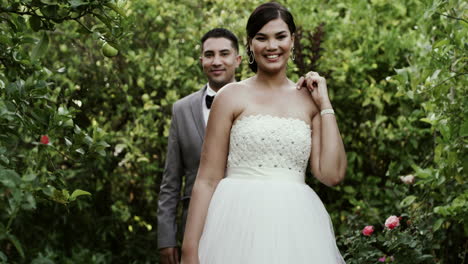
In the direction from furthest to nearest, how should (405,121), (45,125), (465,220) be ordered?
(405,121), (465,220), (45,125)

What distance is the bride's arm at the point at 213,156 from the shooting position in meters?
3.00

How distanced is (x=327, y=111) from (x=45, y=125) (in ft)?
3.90

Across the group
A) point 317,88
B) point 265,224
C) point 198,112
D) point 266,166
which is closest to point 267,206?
point 265,224

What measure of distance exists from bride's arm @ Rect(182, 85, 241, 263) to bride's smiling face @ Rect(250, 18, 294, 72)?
0.21 m

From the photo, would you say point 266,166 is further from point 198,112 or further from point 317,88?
point 198,112

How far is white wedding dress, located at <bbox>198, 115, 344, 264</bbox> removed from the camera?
2.88m

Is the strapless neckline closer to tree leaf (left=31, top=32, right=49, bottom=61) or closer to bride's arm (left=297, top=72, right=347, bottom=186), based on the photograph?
bride's arm (left=297, top=72, right=347, bottom=186)

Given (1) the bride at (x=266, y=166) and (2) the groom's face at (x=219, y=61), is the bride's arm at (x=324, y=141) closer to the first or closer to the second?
(1) the bride at (x=266, y=166)

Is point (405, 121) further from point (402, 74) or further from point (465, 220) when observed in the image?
point (465, 220)

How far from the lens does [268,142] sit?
3.04 meters

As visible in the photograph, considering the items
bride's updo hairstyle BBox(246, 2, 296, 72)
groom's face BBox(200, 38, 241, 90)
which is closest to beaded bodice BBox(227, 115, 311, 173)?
bride's updo hairstyle BBox(246, 2, 296, 72)

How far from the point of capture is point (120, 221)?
6.46m

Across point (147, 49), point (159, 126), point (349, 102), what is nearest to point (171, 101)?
point (159, 126)

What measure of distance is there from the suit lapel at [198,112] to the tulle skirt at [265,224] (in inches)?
43.3
